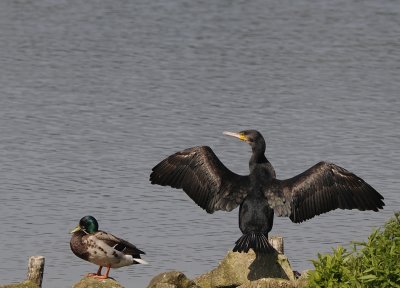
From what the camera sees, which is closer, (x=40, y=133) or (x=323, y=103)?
(x=40, y=133)

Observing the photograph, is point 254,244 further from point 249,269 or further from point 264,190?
point 264,190

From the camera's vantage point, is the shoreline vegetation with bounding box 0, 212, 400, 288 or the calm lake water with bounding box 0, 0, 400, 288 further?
the calm lake water with bounding box 0, 0, 400, 288

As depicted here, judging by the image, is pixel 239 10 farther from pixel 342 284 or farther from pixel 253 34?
pixel 342 284

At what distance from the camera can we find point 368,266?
14.5 m

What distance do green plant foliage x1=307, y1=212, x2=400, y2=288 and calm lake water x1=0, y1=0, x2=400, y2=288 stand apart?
6.62 meters

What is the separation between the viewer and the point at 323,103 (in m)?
34.5

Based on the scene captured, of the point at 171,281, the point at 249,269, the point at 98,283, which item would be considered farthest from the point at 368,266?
the point at 98,283

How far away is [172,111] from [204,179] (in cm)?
1298

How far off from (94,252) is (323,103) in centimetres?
1585

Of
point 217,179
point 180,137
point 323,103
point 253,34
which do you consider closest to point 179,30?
point 253,34

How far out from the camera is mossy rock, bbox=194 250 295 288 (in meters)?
19.2

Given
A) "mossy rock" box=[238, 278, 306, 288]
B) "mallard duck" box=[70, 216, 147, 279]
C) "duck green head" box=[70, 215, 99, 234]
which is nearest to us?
"mossy rock" box=[238, 278, 306, 288]

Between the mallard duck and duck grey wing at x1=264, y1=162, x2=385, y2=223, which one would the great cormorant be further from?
the mallard duck

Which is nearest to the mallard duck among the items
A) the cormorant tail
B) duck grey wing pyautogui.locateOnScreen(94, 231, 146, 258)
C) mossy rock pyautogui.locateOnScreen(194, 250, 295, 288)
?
duck grey wing pyautogui.locateOnScreen(94, 231, 146, 258)
